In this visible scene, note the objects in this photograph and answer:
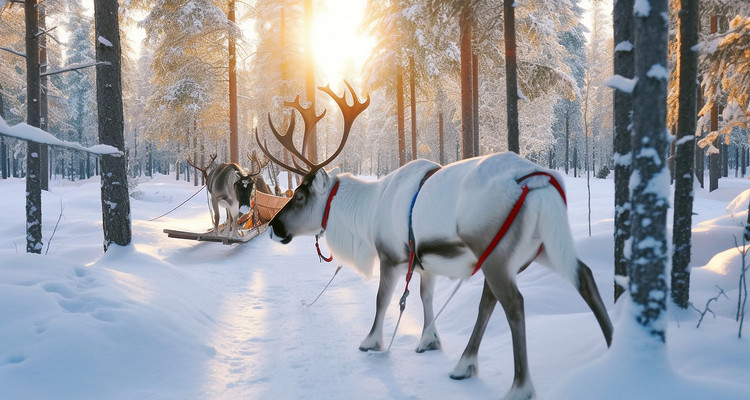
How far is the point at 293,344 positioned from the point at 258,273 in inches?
151

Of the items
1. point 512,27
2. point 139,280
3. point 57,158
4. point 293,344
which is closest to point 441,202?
point 293,344

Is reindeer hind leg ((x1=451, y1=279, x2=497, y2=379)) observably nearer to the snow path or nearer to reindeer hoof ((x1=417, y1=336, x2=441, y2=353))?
the snow path

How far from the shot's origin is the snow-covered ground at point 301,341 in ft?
8.50

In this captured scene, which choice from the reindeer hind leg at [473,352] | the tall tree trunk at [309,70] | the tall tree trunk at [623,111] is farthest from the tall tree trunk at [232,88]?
the tall tree trunk at [623,111]

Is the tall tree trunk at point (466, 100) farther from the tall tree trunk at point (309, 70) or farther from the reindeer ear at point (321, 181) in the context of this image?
the reindeer ear at point (321, 181)

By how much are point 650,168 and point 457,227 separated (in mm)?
1319

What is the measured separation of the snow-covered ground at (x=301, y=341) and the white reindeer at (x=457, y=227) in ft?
1.47

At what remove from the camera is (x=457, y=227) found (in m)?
3.20

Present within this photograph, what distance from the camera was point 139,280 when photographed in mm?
5125

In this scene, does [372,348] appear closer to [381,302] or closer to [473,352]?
[381,302]

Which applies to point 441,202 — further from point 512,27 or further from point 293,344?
point 512,27

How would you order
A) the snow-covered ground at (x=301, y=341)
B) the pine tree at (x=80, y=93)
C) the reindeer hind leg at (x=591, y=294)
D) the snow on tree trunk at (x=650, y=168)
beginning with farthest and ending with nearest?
the pine tree at (x=80, y=93)
the reindeer hind leg at (x=591, y=294)
the snow-covered ground at (x=301, y=341)
the snow on tree trunk at (x=650, y=168)

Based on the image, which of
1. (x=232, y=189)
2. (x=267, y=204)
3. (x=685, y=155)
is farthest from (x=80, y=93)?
(x=685, y=155)

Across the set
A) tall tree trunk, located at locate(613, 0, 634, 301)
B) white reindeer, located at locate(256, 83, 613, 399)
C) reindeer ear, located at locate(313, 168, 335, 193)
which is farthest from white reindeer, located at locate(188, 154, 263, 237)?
tall tree trunk, located at locate(613, 0, 634, 301)
